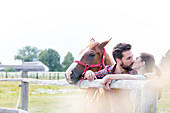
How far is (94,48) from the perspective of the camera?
2.45m

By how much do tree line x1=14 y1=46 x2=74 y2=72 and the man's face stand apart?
61.9 metres

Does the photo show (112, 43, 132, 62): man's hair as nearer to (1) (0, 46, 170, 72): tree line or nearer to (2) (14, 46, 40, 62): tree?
(1) (0, 46, 170, 72): tree line

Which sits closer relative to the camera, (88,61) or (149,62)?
(149,62)

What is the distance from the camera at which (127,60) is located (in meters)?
1.84

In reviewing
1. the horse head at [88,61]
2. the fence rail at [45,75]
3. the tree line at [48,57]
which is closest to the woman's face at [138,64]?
the horse head at [88,61]

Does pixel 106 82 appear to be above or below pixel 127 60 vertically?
below

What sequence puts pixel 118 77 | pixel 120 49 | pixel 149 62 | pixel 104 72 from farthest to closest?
1. pixel 104 72
2. pixel 120 49
3. pixel 149 62
4. pixel 118 77

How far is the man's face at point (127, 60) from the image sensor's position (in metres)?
1.83

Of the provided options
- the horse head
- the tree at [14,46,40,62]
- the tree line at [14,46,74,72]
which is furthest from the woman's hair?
the tree at [14,46,40,62]

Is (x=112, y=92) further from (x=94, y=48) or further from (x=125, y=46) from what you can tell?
(x=94, y=48)

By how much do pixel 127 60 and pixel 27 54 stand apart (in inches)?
3629

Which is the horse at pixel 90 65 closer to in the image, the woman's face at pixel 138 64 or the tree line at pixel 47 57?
the woman's face at pixel 138 64

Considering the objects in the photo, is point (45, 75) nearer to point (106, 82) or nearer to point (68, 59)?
point (106, 82)

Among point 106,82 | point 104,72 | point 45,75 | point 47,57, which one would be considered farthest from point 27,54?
point 106,82
